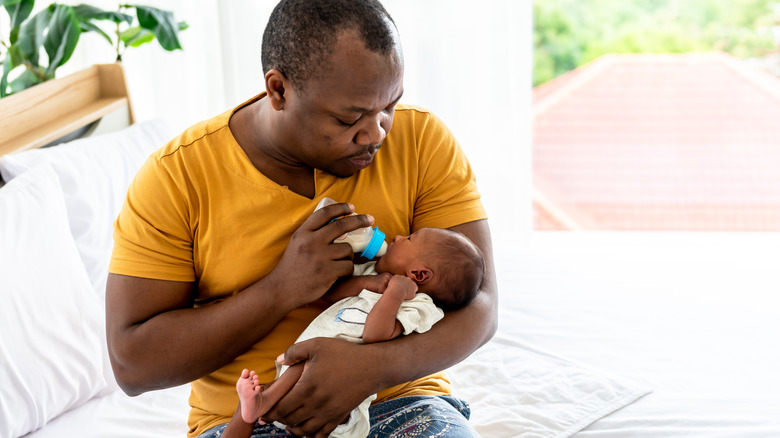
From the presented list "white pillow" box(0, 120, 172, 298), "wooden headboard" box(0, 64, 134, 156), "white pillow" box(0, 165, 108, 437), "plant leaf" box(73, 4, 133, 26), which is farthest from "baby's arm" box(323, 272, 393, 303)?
"plant leaf" box(73, 4, 133, 26)

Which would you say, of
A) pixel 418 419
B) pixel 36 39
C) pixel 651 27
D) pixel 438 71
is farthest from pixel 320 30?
pixel 651 27

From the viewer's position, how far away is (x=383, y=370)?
1116 millimetres

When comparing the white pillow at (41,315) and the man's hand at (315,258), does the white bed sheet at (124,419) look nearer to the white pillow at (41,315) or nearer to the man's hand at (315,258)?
the white pillow at (41,315)

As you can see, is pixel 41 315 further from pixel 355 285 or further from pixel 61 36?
pixel 61 36

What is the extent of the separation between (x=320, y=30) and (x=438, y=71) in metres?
1.89

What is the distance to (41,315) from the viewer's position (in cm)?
146

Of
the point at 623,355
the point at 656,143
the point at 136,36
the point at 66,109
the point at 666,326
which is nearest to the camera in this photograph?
the point at 623,355

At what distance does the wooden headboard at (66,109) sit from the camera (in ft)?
6.12

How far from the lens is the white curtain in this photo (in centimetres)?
288

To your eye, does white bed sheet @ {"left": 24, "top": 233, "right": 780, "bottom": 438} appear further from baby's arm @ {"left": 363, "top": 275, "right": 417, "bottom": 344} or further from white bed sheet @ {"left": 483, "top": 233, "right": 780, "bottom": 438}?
baby's arm @ {"left": 363, "top": 275, "right": 417, "bottom": 344}

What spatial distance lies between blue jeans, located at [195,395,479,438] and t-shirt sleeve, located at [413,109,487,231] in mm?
315

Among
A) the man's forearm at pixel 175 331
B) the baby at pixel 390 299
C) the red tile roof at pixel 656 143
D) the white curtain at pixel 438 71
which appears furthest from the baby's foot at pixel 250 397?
the red tile roof at pixel 656 143

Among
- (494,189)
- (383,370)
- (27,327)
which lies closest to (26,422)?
(27,327)

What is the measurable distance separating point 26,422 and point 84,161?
687 millimetres
